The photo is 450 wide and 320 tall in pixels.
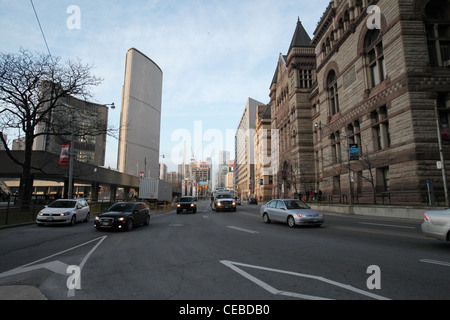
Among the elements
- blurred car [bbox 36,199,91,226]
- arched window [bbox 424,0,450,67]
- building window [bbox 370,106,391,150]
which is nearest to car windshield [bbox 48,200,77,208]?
blurred car [bbox 36,199,91,226]

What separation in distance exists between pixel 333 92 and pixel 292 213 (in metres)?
30.4

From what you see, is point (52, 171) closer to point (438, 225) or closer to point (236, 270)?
point (236, 270)

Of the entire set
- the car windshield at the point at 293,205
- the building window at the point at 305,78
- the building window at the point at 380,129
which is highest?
the building window at the point at 305,78

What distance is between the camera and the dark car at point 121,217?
12430mm

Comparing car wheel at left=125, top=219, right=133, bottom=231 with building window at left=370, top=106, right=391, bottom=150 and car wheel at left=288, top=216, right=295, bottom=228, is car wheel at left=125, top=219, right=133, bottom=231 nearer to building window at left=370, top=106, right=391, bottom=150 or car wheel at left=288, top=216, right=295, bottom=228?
car wheel at left=288, top=216, right=295, bottom=228

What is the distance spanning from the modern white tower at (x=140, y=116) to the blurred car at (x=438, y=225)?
110545 mm

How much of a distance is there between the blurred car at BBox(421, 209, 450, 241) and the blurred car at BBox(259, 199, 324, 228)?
552 centimetres

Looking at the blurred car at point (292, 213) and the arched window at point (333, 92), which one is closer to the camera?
the blurred car at point (292, 213)

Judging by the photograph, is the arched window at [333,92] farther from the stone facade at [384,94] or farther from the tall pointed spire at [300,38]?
the tall pointed spire at [300,38]

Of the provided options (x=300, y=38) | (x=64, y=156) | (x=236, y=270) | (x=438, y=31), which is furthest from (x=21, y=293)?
(x=300, y=38)

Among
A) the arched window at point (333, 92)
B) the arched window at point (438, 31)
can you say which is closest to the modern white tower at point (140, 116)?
the arched window at point (333, 92)

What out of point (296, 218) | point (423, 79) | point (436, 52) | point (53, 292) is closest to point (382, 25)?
point (436, 52)

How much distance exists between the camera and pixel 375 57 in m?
27.7
